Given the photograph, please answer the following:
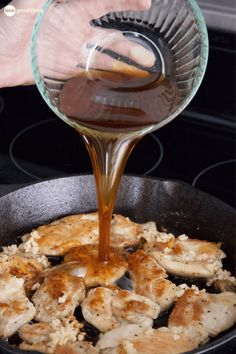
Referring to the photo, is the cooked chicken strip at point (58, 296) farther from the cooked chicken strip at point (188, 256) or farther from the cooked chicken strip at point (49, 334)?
the cooked chicken strip at point (188, 256)

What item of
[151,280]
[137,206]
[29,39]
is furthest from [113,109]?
[29,39]

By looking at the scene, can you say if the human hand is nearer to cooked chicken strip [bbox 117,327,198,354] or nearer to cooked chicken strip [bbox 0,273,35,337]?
cooked chicken strip [bbox 0,273,35,337]

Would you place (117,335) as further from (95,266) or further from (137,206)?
(137,206)

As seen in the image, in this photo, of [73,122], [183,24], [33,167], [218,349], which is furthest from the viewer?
[33,167]

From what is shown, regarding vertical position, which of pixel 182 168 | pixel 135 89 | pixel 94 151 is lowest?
pixel 182 168

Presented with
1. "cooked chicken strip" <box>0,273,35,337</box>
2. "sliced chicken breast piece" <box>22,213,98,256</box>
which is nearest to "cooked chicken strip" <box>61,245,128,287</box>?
"sliced chicken breast piece" <box>22,213,98,256</box>

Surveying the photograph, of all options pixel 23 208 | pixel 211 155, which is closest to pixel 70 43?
pixel 23 208

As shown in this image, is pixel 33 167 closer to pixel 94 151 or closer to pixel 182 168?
pixel 182 168
